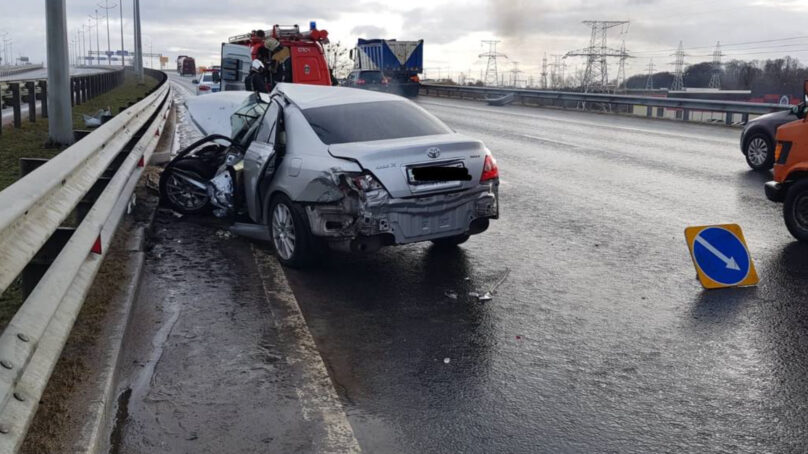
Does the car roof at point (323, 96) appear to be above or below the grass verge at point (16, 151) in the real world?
above

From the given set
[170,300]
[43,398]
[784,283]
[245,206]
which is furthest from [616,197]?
[43,398]

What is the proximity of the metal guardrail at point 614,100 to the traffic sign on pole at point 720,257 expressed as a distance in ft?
48.5

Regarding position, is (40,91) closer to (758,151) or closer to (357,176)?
(758,151)

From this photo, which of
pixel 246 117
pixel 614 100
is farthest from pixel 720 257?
pixel 614 100

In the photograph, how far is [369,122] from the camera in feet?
23.9

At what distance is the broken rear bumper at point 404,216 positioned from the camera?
6.42 m

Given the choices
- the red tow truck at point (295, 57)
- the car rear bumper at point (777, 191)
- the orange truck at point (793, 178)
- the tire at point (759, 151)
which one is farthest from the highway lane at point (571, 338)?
the red tow truck at point (295, 57)

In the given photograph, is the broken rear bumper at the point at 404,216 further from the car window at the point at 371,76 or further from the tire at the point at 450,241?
the car window at the point at 371,76

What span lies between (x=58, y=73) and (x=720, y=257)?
10584 millimetres

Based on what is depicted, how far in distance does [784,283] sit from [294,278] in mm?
3925

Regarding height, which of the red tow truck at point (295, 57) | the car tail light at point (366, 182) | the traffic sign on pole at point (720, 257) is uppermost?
the red tow truck at point (295, 57)

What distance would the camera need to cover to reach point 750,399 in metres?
4.34

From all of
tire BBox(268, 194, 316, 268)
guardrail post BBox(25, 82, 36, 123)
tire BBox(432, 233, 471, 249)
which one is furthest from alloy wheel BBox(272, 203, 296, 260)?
guardrail post BBox(25, 82, 36, 123)

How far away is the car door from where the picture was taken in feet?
24.6
